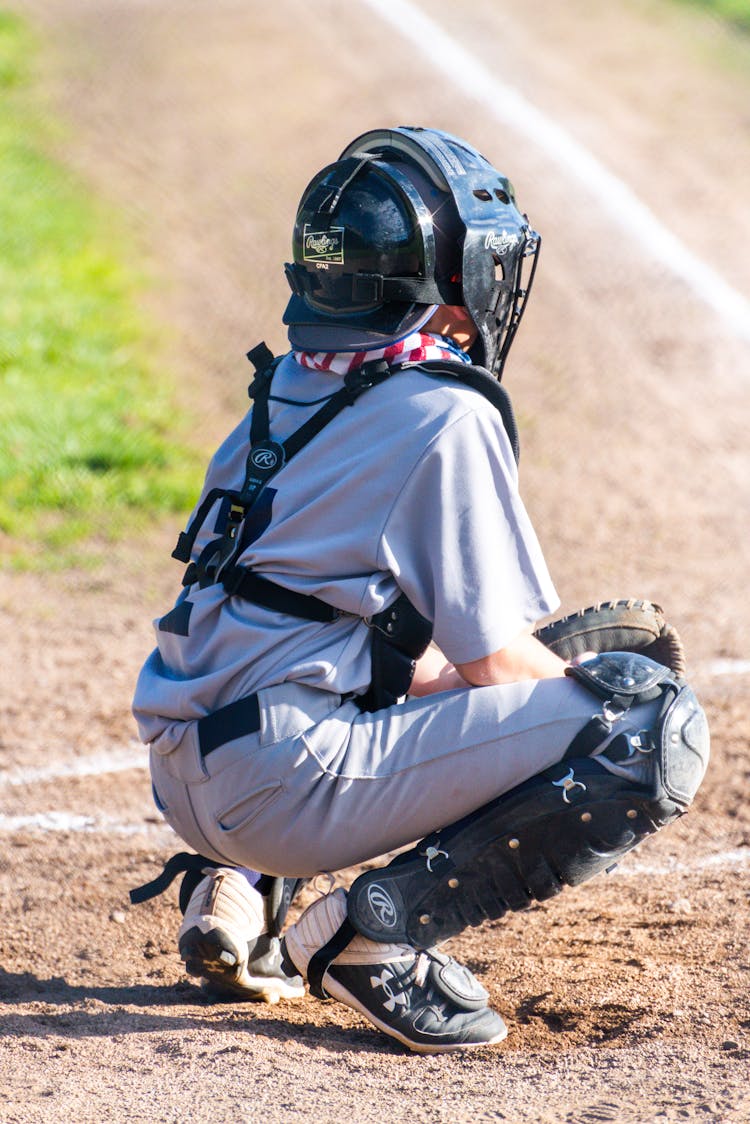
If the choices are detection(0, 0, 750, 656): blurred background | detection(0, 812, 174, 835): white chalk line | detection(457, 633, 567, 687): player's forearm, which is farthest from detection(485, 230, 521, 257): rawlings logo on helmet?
detection(0, 0, 750, 656): blurred background

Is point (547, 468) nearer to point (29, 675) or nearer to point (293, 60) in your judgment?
point (29, 675)

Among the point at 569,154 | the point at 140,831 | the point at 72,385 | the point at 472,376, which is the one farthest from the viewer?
the point at 569,154

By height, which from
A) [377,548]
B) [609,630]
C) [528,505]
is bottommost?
[528,505]

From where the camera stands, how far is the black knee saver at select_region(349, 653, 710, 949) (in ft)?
9.36

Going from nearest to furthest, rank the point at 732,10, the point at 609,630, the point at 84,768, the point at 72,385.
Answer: the point at 609,630 → the point at 84,768 → the point at 72,385 → the point at 732,10

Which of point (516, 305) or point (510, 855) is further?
point (516, 305)

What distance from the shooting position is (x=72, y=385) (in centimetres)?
761

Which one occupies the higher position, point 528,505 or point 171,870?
point 528,505

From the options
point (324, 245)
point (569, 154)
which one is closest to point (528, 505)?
point (324, 245)

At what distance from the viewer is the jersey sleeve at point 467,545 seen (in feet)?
9.14

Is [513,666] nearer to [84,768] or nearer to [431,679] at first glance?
[431,679]

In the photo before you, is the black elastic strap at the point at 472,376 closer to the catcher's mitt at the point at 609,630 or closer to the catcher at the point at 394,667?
the catcher at the point at 394,667

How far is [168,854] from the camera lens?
13.1 feet

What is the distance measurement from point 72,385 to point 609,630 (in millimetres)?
Result: 4809
